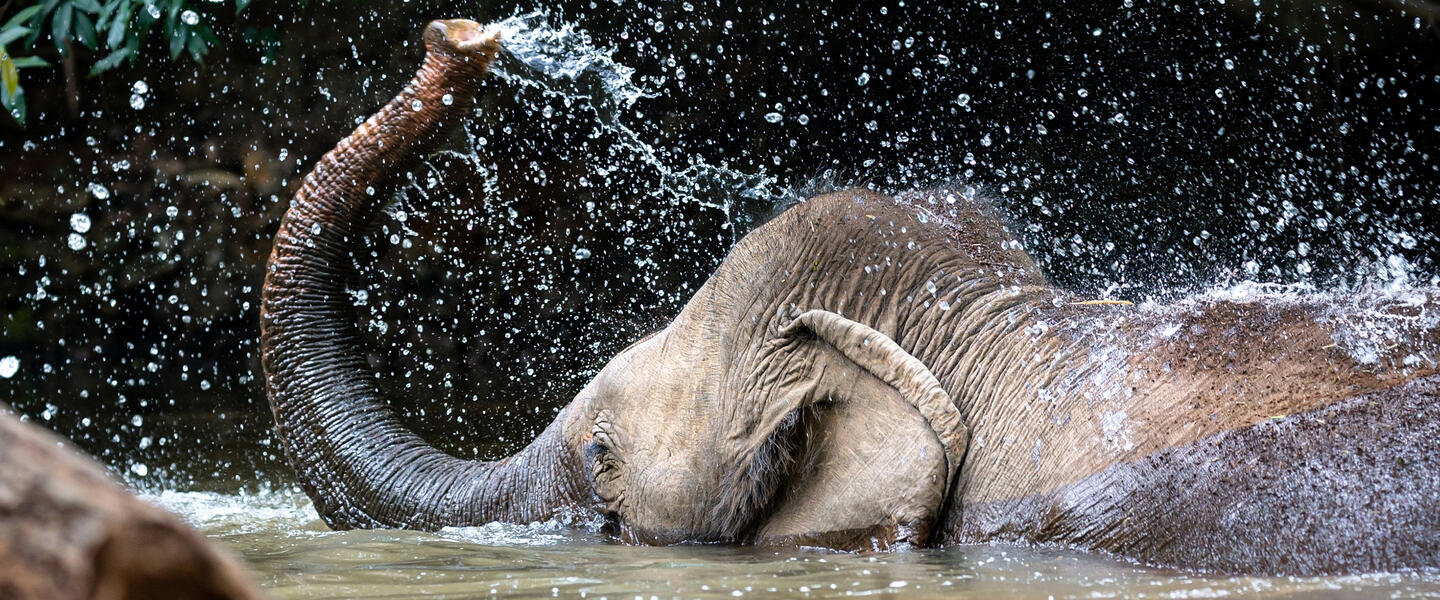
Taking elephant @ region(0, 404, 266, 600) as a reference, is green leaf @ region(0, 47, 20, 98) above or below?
above

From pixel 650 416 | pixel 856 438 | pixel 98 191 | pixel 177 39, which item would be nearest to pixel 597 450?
pixel 650 416

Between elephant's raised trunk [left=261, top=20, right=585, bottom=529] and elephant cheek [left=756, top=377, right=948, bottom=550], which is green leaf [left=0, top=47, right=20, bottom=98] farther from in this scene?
elephant cheek [left=756, top=377, right=948, bottom=550]

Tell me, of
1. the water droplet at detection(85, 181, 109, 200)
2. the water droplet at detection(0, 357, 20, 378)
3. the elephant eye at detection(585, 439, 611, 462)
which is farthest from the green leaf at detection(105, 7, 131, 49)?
the water droplet at detection(0, 357, 20, 378)

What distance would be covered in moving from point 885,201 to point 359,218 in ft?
4.81

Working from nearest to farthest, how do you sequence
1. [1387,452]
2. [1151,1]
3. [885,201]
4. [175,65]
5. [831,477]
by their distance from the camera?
[1387,452]
[831,477]
[885,201]
[1151,1]
[175,65]

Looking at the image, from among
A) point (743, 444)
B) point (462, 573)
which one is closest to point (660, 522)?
point (743, 444)

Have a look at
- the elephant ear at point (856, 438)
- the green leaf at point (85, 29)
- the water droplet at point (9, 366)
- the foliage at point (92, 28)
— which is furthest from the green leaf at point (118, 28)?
the water droplet at point (9, 366)

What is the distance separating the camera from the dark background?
25.7 feet

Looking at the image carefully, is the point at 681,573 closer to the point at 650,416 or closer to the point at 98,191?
the point at 650,416

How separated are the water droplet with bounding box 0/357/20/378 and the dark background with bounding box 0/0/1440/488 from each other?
0.05 meters

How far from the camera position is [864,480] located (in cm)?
309

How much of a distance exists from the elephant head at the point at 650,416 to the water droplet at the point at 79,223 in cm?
515

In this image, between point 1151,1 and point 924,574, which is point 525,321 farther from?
point 924,574

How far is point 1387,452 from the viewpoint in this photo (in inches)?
99.1
